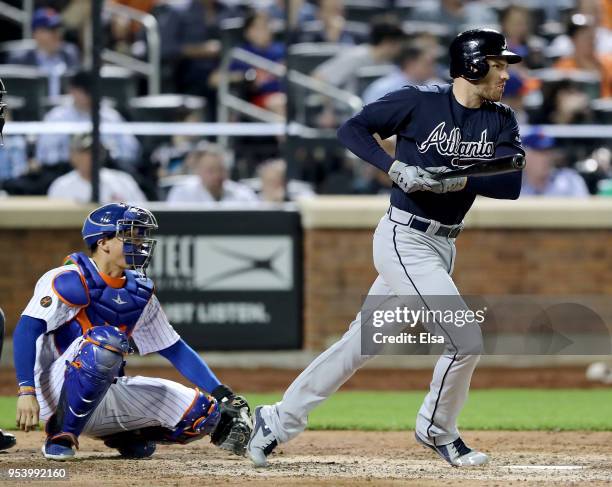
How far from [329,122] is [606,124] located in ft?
8.82

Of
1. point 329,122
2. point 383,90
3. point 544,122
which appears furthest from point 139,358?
point 544,122

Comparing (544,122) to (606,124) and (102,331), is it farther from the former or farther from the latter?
(102,331)

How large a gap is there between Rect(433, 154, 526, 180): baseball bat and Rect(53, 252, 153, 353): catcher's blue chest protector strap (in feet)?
4.61

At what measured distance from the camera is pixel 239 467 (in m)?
5.40

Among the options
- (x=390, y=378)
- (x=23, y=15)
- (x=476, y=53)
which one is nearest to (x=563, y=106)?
(x=390, y=378)

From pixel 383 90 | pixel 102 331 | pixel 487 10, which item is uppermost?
pixel 487 10

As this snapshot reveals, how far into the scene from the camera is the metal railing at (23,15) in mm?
12633

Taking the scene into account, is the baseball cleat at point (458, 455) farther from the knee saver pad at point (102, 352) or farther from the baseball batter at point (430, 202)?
the knee saver pad at point (102, 352)

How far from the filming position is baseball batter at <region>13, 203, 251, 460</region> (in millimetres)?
5195

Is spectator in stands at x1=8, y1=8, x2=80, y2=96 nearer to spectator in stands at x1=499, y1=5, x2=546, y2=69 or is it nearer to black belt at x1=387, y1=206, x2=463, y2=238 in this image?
spectator in stands at x1=499, y1=5, x2=546, y2=69

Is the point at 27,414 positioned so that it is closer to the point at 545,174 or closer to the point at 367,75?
the point at 545,174

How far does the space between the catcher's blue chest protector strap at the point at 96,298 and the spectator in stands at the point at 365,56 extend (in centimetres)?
637

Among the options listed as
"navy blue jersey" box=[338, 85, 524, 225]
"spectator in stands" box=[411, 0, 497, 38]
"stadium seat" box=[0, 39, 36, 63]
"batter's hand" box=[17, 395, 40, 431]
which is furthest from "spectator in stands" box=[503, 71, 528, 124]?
"batter's hand" box=[17, 395, 40, 431]

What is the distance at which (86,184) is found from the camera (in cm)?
991
